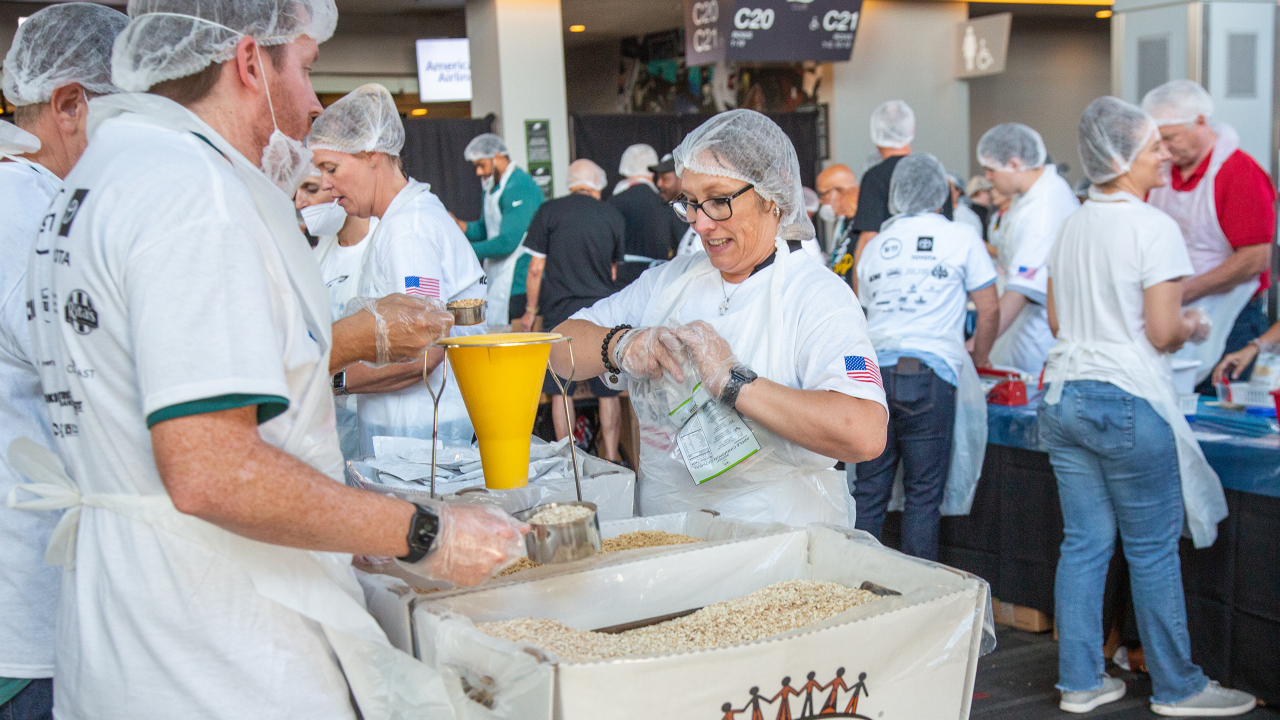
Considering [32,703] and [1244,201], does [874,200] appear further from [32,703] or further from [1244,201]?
[32,703]

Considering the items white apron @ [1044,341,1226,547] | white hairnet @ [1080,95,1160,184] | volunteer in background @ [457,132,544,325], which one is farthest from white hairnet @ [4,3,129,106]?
volunteer in background @ [457,132,544,325]

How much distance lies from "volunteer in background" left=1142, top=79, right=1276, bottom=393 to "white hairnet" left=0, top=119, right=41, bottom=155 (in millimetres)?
3412

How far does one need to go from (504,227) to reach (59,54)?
15.0ft

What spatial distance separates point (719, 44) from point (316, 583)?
297 inches

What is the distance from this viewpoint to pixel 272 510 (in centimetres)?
95

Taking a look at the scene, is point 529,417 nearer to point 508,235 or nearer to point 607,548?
point 607,548

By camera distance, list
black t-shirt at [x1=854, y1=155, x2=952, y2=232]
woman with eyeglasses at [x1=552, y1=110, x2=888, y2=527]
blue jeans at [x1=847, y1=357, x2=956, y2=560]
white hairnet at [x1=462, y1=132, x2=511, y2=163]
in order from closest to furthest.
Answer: woman with eyeglasses at [x1=552, y1=110, x2=888, y2=527] → blue jeans at [x1=847, y1=357, x2=956, y2=560] → black t-shirt at [x1=854, y1=155, x2=952, y2=232] → white hairnet at [x1=462, y1=132, x2=511, y2=163]

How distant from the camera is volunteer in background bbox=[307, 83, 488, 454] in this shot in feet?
7.98

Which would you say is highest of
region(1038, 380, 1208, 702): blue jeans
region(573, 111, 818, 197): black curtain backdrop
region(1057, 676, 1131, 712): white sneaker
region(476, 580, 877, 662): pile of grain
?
region(573, 111, 818, 197): black curtain backdrop

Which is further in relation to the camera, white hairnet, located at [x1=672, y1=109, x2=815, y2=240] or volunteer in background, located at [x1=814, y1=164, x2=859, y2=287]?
volunteer in background, located at [x1=814, y1=164, x2=859, y2=287]

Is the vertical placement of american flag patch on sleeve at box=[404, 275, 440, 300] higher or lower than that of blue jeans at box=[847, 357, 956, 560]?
higher

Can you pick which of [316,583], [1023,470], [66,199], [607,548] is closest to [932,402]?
[1023,470]

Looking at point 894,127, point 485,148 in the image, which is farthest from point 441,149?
point 894,127

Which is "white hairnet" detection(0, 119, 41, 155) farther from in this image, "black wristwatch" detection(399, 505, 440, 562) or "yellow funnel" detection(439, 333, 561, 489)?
"black wristwatch" detection(399, 505, 440, 562)
